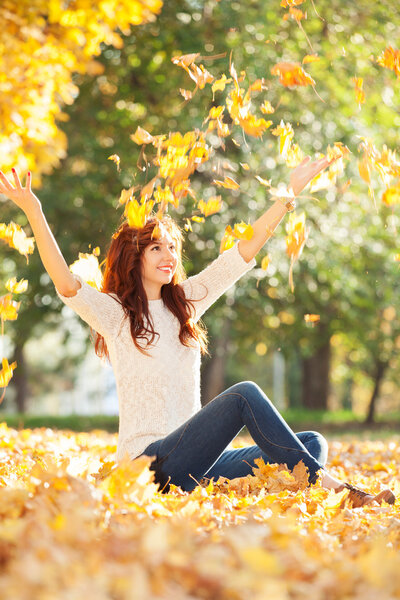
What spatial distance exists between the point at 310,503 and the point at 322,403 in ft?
42.0

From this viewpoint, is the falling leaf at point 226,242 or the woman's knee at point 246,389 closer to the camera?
the woman's knee at point 246,389

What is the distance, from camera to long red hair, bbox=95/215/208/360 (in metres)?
3.34

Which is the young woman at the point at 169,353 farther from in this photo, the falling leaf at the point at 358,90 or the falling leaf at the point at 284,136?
the falling leaf at the point at 358,90

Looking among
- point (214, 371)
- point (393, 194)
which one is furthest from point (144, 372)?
point (214, 371)

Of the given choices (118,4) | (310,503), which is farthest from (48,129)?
(310,503)

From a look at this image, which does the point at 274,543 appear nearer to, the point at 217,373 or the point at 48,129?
the point at 48,129

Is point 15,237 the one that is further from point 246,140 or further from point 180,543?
point 246,140

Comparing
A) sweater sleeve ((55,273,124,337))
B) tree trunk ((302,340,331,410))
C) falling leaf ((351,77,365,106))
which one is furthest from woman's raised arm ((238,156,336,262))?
tree trunk ((302,340,331,410))

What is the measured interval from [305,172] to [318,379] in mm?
12228

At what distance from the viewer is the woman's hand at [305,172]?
3.45 metres

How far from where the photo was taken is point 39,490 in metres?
2.17

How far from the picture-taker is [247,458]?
10.8ft

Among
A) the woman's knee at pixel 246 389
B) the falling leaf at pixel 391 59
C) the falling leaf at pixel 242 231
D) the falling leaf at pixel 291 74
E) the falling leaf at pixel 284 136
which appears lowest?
the woman's knee at pixel 246 389

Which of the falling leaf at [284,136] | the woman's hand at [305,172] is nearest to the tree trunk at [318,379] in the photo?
the woman's hand at [305,172]
